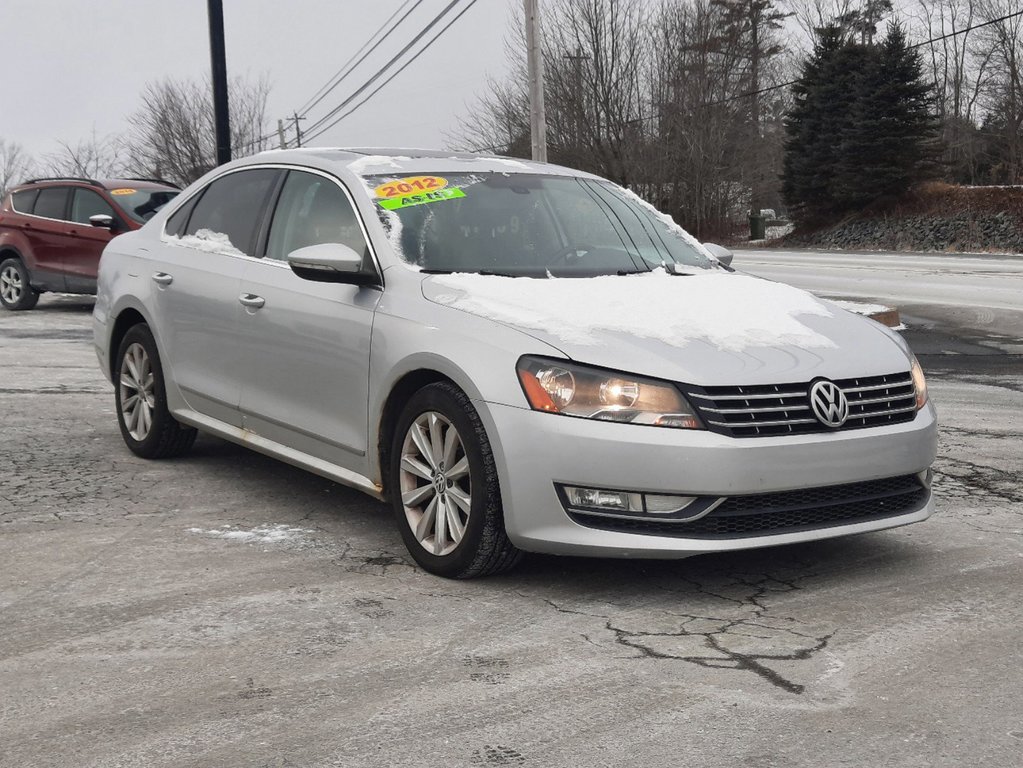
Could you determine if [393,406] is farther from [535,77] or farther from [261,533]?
[535,77]

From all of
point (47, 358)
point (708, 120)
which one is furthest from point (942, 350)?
point (708, 120)

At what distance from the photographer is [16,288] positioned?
684 inches

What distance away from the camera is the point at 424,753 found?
3143 mm

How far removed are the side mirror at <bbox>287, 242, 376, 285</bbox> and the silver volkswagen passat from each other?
0.04 feet

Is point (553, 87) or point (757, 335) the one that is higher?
point (553, 87)

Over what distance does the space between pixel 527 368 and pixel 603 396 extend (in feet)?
0.92

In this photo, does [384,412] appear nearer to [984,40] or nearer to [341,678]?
[341,678]

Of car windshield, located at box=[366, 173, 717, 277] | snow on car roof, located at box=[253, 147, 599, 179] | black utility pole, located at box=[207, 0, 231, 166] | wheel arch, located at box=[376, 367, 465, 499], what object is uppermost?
black utility pole, located at box=[207, 0, 231, 166]

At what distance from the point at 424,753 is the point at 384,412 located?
1.99 metres

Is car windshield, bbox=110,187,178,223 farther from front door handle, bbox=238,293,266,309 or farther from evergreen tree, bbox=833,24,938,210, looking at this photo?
evergreen tree, bbox=833,24,938,210

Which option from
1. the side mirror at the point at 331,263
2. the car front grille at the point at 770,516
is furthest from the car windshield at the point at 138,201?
the car front grille at the point at 770,516

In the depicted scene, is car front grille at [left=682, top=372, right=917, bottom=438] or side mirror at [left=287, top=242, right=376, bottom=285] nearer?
car front grille at [left=682, top=372, right=917, bottom=438]

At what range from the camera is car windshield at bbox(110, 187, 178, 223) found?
16.5 meters

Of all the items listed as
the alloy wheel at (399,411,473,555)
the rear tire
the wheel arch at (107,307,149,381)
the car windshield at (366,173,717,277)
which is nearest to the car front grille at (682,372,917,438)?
the alloy wheel at (399,411,473,555)
